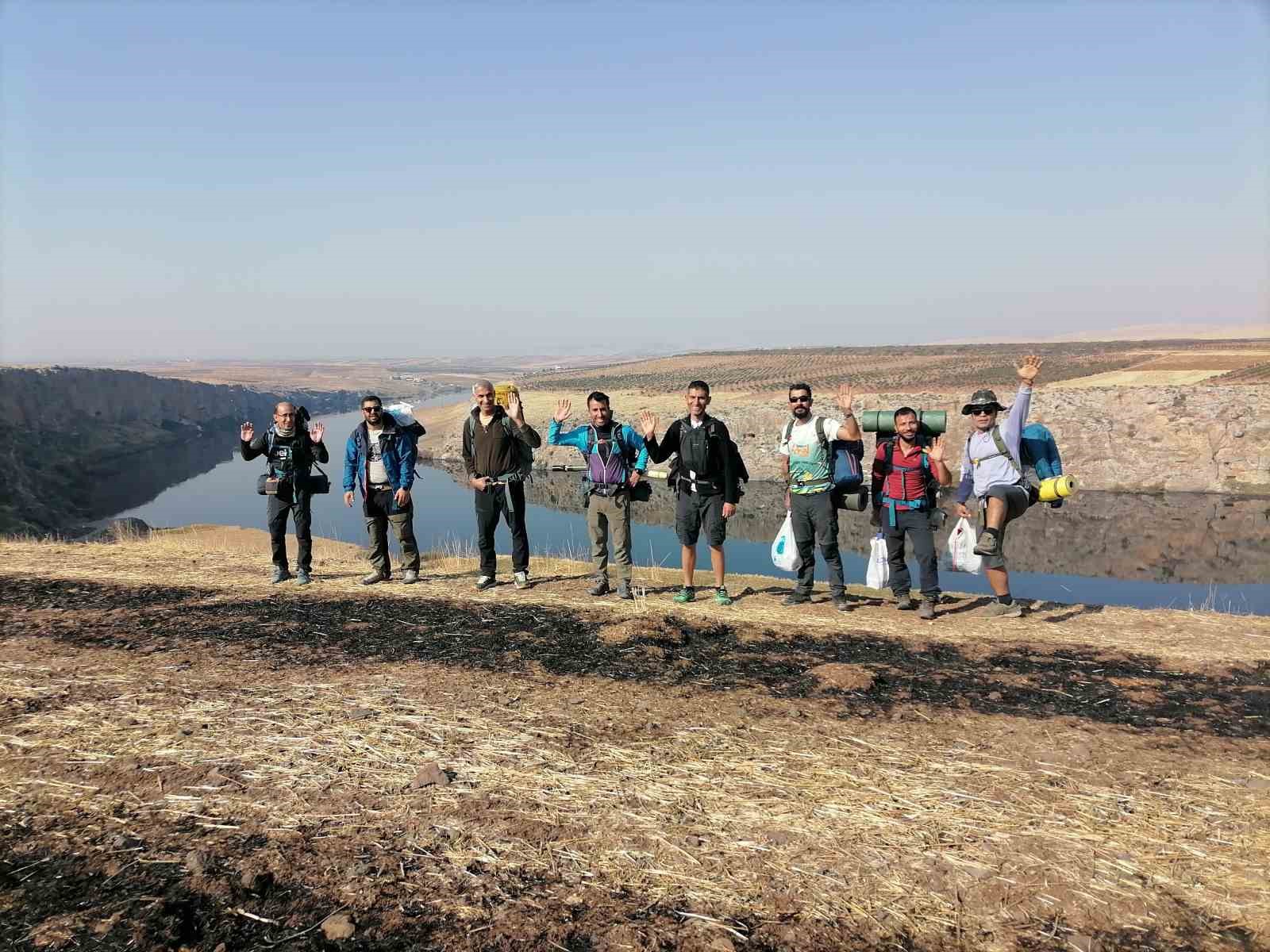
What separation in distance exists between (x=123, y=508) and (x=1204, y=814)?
49913 millimetres

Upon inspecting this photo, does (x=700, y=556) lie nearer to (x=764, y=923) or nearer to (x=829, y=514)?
(x=829, y=514)

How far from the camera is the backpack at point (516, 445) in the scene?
32.5 ft

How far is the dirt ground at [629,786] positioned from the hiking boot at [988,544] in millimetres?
868

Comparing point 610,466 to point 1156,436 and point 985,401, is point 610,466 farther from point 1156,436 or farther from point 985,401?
point 1156,436

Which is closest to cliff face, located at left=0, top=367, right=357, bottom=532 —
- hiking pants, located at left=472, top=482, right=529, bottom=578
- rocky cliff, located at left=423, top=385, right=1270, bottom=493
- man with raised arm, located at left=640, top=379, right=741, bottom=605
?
hiking pants, located at left=472, top=482, right=529, bottom=578

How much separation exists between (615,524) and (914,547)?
3.52 meters

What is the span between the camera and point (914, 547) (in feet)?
29.3

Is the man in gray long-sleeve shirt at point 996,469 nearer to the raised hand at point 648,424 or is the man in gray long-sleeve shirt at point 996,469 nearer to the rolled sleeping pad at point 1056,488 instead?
the rolled sleeping pad at point 1056,488

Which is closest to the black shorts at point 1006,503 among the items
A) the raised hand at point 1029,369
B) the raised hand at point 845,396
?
the raised hand at point 1029,369

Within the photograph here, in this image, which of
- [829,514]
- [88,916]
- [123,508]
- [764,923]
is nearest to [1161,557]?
[829,514]

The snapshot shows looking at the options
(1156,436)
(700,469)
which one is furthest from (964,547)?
(1156,436)

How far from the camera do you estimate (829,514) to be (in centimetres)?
895

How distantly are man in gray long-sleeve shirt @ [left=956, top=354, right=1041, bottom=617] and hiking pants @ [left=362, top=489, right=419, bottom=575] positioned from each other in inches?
273

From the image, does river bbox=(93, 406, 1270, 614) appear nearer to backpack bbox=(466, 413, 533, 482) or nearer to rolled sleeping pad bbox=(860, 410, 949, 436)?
backpack bbox=(466, 413, 533, 482)
